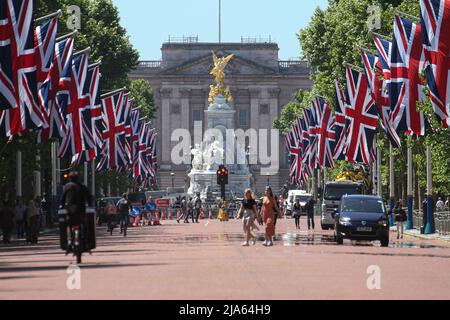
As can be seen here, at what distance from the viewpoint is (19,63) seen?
43812mm

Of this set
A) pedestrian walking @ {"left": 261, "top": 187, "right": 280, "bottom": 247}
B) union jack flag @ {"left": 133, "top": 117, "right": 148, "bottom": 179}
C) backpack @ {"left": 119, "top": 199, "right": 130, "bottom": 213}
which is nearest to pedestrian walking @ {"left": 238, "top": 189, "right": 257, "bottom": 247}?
pedestrian walking @ {"left": 261, "top": 187, "right": 280, "bottom": 247}

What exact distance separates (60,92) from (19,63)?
Answer: 39.0 ft

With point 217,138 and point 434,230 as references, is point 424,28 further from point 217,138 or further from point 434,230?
point 217,138

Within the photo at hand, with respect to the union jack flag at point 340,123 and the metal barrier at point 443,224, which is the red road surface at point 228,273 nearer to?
the metal barrier at point 443,224

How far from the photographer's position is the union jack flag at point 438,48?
4131 cm

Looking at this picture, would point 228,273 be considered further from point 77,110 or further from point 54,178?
point 54,178

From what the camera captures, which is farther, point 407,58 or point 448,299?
point 407,58

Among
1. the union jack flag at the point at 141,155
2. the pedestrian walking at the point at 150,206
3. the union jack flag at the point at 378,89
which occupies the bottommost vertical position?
the pedestrian walking at the point at 150,206

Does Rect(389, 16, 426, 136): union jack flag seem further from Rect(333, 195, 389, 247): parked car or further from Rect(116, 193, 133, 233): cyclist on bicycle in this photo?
Rect(116, 193, 133, 233): cyclist on bicycle

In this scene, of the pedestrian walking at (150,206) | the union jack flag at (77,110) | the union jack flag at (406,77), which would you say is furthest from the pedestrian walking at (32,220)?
the pedestrian walking at (150,206)

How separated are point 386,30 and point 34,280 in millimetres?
51609

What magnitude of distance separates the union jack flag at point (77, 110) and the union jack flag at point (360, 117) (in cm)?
1069

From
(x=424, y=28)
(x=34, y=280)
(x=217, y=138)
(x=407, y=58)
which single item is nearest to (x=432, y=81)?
(x=424, y=28)
